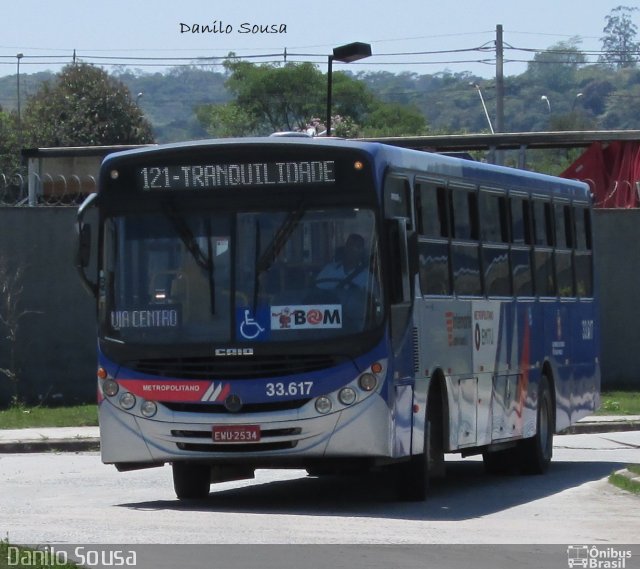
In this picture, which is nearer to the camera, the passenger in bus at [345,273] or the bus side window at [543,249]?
the passenger in bus at [345,273]

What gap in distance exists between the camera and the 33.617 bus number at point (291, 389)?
13.8 m

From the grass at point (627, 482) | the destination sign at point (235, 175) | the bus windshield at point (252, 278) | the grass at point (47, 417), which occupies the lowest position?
the grass at point (627, 482)

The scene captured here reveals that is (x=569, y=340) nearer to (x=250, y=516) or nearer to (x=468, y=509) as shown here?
(x=468, y=509)

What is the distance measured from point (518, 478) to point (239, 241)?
5.69m

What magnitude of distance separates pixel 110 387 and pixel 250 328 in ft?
4.52

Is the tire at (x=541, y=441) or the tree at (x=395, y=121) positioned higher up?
the tree at (x=395, y=121)

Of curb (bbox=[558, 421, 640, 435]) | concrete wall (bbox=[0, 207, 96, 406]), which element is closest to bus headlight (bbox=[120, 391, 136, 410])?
curb (bbox=[558, 421, 640, 435])

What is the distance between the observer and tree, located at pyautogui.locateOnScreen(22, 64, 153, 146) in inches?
3243

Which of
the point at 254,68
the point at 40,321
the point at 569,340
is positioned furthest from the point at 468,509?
the point at 254,68

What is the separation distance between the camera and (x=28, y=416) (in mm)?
25578

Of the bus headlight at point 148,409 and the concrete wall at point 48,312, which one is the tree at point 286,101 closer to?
the concrete wall at point 48,312

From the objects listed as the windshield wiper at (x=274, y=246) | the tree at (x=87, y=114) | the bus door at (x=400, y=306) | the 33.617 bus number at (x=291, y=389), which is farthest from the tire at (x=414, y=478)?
the tree at (x=87, y=114)

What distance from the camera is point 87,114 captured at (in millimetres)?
83000

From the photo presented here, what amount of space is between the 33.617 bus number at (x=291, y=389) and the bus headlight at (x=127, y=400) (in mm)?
1216
